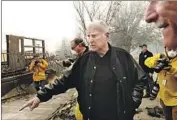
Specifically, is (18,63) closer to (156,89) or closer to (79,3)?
(79,3)

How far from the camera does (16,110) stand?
3.57 metres

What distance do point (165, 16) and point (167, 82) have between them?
51cm

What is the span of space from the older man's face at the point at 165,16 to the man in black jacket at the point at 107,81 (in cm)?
36

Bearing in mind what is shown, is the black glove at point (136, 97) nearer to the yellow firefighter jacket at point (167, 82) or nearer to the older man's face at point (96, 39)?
the yellow firefighter jacket at point (167, 82)

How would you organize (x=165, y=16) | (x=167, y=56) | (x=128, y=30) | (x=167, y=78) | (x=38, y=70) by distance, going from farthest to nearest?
(x=38, y=70), (x=128, y=30), (x=167, y=78), (x=167, y=56), (x=165, y=16)

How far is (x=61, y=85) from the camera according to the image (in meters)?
1.52

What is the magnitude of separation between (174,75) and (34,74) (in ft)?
8.49

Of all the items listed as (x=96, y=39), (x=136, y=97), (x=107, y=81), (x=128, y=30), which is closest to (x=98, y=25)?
(x=96, y=39)

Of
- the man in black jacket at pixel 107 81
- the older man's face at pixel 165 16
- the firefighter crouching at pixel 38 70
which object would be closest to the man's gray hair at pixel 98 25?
the man in black jacket at pixel 107 81

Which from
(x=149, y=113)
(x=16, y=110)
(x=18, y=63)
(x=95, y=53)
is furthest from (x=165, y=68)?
(x=18, y=63)

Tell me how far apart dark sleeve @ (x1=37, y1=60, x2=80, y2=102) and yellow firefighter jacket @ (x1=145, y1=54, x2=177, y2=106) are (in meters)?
0.34

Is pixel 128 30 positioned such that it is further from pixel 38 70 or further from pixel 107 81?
pixel 38 70

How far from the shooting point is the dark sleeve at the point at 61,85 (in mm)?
1511

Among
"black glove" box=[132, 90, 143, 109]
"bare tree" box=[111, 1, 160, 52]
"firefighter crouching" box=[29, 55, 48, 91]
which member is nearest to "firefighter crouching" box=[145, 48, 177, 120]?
"black glove" box=[132, 90, 143, 109]
